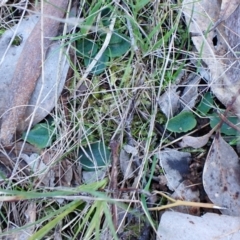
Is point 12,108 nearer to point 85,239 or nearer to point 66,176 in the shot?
point 66,176

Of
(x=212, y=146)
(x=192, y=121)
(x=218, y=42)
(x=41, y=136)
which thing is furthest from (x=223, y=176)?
(x=41, y=136)

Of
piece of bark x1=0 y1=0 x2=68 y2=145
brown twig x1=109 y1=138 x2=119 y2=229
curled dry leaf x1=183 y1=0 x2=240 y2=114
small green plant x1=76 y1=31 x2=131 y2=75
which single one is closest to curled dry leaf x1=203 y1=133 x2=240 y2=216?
curled dry leaf x1=183 y1=0 x2=240 y2=114

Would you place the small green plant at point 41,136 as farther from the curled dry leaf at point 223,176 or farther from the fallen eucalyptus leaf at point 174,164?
the curled dry leaf at point 223,176

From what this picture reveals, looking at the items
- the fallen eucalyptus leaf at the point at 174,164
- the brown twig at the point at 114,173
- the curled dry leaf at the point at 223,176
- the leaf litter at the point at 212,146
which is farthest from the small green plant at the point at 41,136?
the curled dry leaf at the point at 223,176

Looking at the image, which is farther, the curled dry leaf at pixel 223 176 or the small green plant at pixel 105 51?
the small green plant at pixel 105 51

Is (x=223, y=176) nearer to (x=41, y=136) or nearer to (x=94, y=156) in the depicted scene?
(x=94, y=156)

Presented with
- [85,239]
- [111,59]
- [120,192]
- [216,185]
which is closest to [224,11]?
[111,59]
